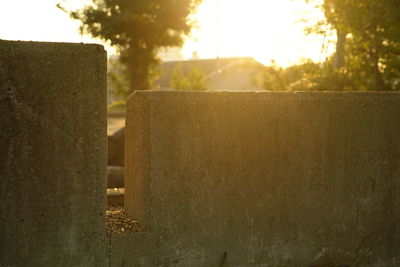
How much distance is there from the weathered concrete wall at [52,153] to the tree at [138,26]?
29.8 m

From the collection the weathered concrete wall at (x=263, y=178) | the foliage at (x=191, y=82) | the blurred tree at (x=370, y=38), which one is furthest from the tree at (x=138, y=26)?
the weathered concrete wall at (x=263, y=178)

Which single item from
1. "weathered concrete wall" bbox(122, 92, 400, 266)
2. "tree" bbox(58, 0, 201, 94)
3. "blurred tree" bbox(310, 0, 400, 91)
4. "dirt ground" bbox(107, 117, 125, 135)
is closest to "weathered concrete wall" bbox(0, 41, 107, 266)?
"weathered concrete wall" bbox(122, 92, 400, 266)

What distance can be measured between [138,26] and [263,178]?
31.1 m

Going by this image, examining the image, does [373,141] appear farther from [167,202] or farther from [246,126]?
[167,202]

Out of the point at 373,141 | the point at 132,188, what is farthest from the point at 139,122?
the point at 373,141

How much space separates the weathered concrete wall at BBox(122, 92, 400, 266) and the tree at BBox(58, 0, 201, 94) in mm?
29282

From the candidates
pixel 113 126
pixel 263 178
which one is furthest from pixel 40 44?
pixel 113 126

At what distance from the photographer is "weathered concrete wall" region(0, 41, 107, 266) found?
103 inches

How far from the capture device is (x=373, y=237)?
3.78 m

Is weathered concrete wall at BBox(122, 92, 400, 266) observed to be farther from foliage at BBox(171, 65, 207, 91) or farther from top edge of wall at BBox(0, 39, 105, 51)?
foliage at BBox(171, 65, 207, 91)

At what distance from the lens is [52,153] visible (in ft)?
8.84

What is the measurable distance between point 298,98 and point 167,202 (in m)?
1.09

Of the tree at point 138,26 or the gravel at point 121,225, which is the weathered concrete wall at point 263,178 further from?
the tree at point 138,26

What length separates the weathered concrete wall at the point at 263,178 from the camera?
120 inches
